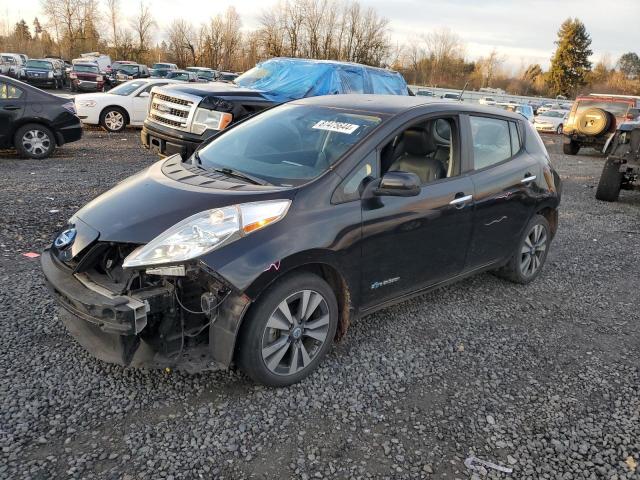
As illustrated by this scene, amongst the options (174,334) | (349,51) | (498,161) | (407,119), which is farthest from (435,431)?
(349,51)

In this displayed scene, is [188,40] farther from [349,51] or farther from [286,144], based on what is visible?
[286,144]

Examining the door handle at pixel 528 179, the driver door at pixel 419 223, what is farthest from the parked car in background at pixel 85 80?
the driver door at pixel 419 223

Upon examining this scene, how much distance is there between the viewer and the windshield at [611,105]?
58.1 feet

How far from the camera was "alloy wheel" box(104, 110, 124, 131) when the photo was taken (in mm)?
14164

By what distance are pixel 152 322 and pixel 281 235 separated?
85 cm

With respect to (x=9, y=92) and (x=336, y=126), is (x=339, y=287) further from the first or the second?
(x=9, y=92)

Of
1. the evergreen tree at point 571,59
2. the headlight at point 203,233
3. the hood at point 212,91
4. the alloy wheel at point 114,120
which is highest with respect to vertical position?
the evergreen tree at point 571,59

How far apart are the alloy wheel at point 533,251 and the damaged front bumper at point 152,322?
323cm

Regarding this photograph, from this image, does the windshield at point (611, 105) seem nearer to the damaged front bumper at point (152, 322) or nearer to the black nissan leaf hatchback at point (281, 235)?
the black nissan leaf hatchback at point (281, 235)

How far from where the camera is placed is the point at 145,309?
2.66m

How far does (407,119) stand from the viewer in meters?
3.66

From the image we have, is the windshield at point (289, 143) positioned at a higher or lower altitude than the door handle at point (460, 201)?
higher

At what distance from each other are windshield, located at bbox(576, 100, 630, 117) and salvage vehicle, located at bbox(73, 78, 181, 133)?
13.4m

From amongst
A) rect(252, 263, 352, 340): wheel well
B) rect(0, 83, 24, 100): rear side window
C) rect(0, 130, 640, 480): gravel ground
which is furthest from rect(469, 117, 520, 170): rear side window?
rect(0, 83, 24, 100): rear side window
